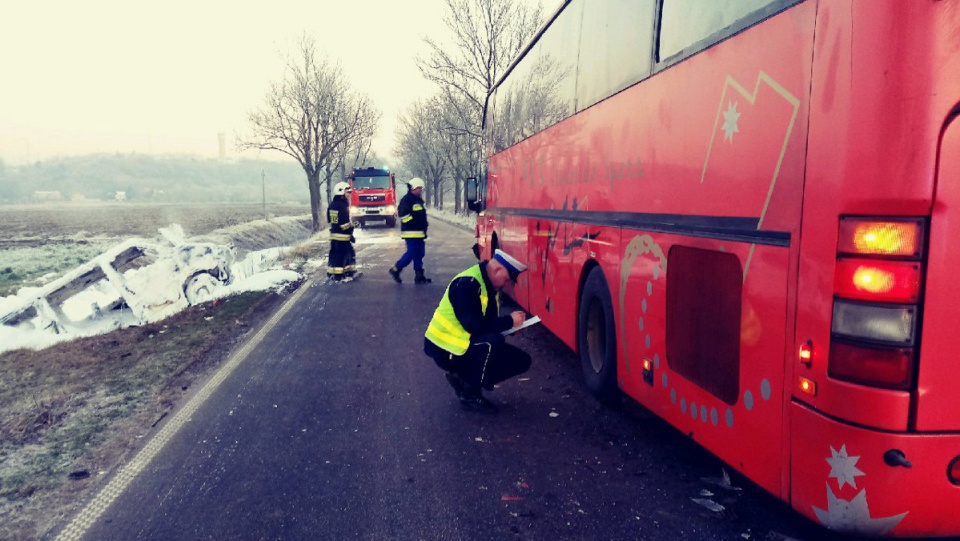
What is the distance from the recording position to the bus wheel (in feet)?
16.7

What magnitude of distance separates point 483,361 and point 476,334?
236 mm

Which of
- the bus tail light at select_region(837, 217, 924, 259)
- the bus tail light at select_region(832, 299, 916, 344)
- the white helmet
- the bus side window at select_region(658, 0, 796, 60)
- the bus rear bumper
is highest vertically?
the bus side window at select_region(658, 0, 796, 60)

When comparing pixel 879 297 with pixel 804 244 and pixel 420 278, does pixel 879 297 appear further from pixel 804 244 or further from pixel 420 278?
pixel 420 278

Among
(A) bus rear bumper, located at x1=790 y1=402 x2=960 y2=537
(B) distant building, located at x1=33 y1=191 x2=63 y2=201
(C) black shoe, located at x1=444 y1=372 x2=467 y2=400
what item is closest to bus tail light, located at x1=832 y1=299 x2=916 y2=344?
(A) bus rear bumper, located at x1=790 y1=402 x2=960 y2=537

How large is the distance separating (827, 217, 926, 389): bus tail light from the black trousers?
3300 millimetres

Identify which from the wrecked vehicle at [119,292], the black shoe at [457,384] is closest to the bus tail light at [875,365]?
the black shoe at [457,384]

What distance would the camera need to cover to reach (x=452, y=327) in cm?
547

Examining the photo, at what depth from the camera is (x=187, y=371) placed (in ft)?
22.5

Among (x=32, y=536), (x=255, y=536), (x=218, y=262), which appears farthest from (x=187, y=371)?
(x=218, y=262)

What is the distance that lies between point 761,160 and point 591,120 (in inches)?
103

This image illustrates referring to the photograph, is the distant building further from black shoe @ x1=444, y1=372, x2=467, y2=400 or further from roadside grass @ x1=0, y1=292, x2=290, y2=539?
black shoe @ x1=444, y1=372, x2=467, y2=400

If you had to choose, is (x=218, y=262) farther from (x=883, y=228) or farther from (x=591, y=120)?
(x=883, y=228)

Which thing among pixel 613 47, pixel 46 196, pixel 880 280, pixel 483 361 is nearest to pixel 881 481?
pixel 880 280

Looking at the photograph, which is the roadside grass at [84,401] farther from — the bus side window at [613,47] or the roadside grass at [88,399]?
the bus side window at [613,47]
